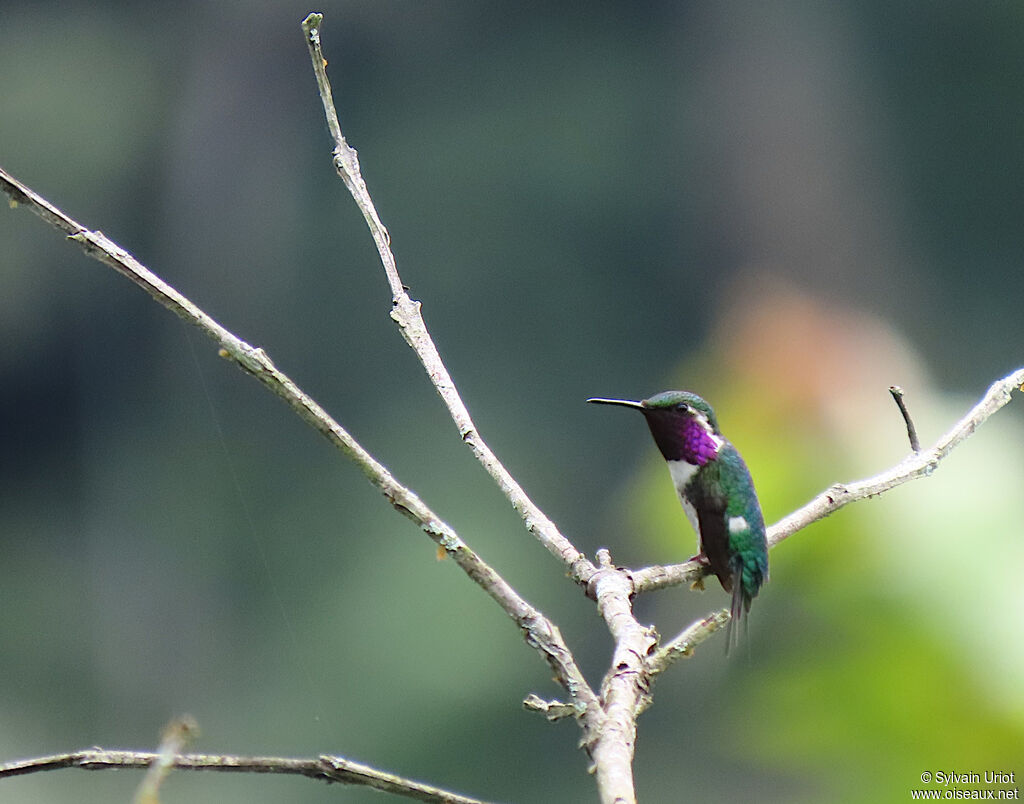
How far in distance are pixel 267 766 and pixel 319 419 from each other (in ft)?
0.90

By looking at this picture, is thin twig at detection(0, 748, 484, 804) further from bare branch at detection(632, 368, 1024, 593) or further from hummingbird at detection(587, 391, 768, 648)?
hummingbird at detection(587, 391, 768, 648)

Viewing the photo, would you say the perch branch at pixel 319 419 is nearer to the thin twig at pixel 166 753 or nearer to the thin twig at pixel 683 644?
the thin twig at pixel 683 644

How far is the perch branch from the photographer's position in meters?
0.91

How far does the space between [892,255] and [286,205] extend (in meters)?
5.11

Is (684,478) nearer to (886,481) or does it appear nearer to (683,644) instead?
(886,481)

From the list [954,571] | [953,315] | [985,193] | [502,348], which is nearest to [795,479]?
[954,571]

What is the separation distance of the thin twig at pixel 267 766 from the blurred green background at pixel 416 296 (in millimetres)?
6420

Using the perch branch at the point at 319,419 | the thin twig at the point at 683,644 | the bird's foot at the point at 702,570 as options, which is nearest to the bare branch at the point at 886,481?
the bird's foot at the point at 702,570

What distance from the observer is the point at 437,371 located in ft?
3.85

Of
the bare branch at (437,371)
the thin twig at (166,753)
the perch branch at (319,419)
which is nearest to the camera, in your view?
the thin twig at (166,753)

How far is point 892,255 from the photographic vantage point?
1045 centimetres

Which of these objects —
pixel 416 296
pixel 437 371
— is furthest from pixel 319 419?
Answer: pixel 416 296

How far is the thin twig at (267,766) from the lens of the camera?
0.77m

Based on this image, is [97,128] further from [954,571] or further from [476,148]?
[954,571]
